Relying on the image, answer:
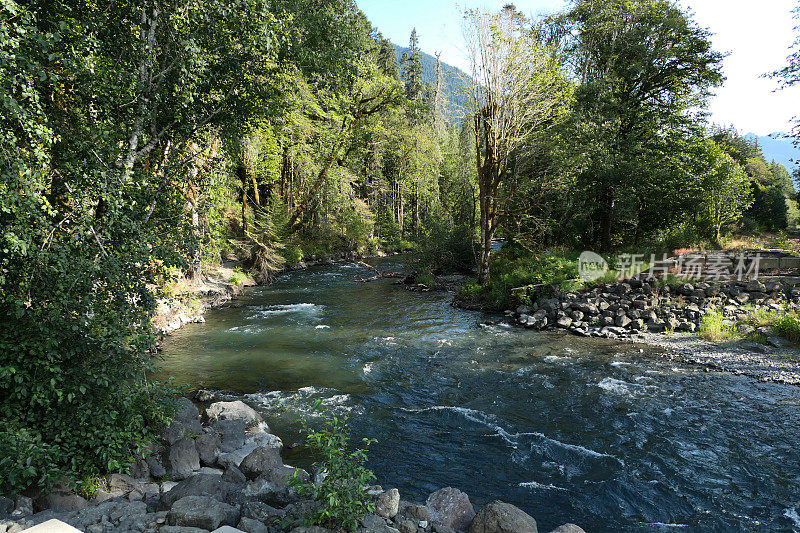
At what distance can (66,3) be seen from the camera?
218 inches

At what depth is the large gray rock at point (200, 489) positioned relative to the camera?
15.6 feet

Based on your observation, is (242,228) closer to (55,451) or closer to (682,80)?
(55,451)

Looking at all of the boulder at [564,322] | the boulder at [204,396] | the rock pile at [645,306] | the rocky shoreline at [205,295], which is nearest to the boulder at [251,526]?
Result: the boulder at [204,396]

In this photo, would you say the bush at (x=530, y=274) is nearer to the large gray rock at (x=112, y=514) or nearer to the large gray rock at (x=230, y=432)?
the large gray rock at (x=230, y=432)

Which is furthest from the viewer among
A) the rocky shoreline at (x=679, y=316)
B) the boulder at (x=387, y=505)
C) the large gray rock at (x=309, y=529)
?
the rocky shoreline at (x=679, y=316)

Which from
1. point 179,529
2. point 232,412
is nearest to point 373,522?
point 179,529

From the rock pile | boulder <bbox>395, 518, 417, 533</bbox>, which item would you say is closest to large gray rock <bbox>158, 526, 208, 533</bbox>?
boulder <bbox>395, 518, 417, 533</bbox>

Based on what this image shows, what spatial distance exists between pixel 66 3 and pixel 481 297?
51.6 feet

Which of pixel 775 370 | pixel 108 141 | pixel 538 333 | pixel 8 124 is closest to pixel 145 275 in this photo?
pixel 108 141

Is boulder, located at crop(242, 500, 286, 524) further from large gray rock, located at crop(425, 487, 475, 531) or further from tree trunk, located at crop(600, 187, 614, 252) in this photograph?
tree trunk, located at crop(600, 187, 614, 252)

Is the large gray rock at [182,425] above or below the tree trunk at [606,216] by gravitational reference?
below

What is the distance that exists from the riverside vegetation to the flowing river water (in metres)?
3.18

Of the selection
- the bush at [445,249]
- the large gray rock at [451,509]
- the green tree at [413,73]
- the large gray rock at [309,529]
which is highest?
the green tree at [413,73]

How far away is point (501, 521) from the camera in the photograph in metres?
4.65
